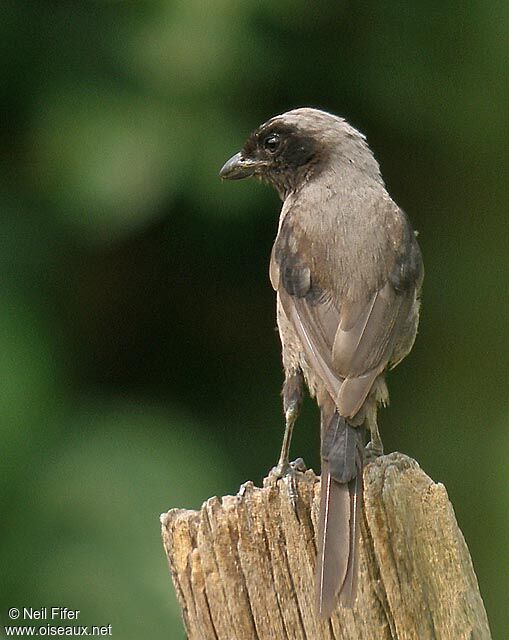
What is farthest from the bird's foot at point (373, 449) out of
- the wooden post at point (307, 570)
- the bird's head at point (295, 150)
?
the bird's head at point (295, 150)

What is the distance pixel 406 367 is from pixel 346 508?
3.36 m

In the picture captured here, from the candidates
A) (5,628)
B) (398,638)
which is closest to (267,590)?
(398,638)

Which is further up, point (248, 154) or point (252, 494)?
point (248, 154)

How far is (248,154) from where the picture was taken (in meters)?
5.46

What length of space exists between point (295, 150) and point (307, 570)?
263 centimetres

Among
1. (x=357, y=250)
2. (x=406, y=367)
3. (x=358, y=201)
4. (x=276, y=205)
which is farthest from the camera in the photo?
(x=406, y=367)

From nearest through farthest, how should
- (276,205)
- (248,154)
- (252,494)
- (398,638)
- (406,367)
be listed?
1. (398,638)
2. (252,494)
3. (248,154)
4. (276,205)
5. (406,367)

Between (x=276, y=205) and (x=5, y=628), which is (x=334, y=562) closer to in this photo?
(x=5, y=628)

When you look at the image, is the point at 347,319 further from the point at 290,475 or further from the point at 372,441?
the point at 290,475

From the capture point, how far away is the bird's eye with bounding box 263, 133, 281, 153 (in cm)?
539
